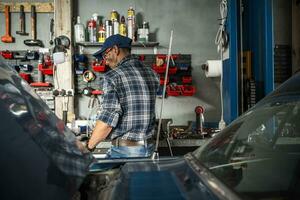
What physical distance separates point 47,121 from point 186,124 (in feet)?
10.6

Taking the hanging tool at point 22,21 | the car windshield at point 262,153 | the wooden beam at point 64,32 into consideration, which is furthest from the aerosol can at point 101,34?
the car windshield at point 262,153

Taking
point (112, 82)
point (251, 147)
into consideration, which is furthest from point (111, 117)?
point (251, 147)

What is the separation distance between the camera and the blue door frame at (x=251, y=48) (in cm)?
289

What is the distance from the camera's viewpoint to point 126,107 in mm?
2580

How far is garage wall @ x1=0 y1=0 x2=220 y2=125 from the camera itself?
423 centimetres

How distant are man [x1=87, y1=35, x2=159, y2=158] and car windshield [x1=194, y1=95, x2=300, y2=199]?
107 centimetres

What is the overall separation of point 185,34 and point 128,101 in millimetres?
2025

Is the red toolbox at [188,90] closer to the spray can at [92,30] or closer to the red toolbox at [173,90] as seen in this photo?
the red toolbox at [173,90]

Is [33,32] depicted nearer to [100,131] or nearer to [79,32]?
[79,32]

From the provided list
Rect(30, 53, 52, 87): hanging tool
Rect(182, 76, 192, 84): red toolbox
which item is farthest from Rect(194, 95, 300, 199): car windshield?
Rect(30, 53, 52, 87): hanging tool

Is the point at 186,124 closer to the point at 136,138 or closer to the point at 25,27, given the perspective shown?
the point at 136,138

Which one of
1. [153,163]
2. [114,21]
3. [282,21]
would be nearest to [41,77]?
[114,21]

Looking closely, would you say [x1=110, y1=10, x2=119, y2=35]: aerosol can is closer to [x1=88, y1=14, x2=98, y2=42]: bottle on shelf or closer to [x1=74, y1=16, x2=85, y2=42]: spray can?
[x1=88, y1=14, x2=98, y2=42]: bottle on shelf

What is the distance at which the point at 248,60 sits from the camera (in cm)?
321
